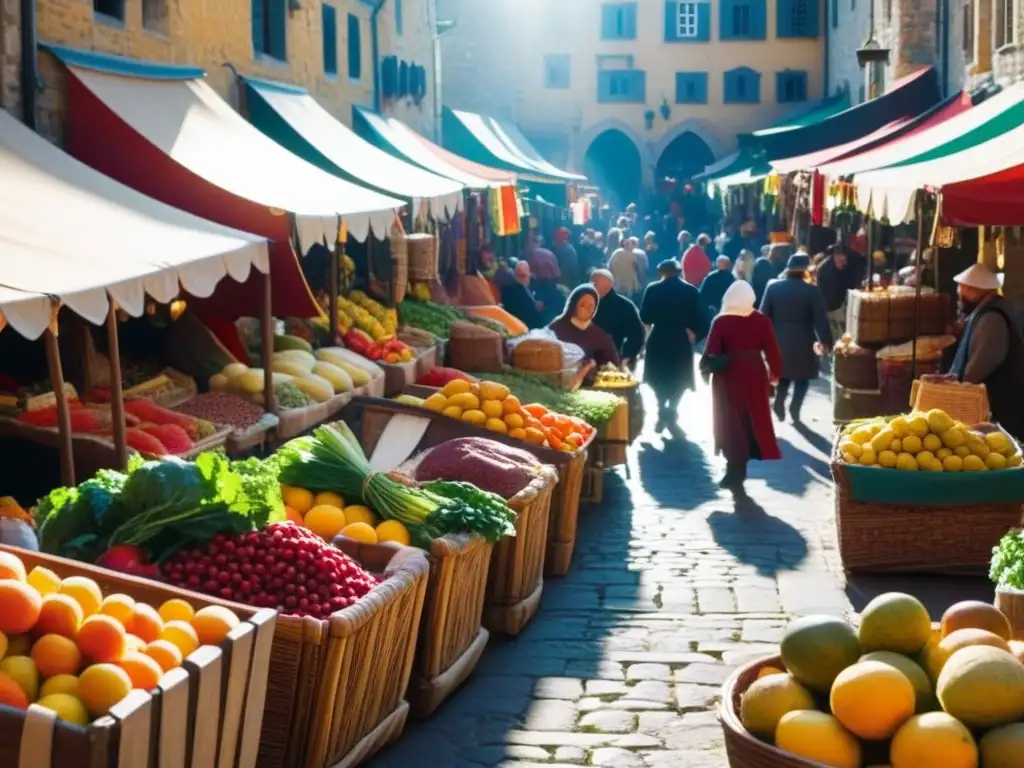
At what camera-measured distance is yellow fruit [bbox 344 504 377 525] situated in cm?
684

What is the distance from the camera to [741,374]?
11.4 meters

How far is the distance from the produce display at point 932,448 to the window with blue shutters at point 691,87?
36345 millimetres

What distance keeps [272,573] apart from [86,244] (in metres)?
2.64

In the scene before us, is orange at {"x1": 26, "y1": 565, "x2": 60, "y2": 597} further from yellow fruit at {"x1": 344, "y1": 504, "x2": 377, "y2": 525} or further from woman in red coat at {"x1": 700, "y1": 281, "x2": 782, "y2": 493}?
woman in red coat at {"x1": 700, "y1": 281, "x2": 782, "y2": 493}

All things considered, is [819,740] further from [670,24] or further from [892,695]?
[670,24]

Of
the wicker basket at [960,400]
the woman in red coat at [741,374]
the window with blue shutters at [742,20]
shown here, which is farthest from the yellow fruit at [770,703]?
the window with blue shutters at [742,20]

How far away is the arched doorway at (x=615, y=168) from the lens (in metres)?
48.8

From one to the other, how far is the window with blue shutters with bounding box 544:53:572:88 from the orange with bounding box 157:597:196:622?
40450 mm

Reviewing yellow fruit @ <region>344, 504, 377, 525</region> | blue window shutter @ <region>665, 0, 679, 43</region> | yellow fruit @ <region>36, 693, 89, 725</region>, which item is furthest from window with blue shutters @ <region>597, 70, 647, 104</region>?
yellow fruit @ <region>36, 693, 89, 725</region>

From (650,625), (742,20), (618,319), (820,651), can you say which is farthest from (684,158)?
(820,651)

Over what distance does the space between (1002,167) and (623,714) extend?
4.72m

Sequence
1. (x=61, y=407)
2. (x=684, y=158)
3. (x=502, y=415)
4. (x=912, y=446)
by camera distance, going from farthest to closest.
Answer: (x=684, y=158), (x=502, y=415), (x=912, y=446), (x=61, y=407)

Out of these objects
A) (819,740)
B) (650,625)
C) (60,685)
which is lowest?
(650,625)

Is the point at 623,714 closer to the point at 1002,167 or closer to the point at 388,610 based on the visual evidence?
the point at 388,610
